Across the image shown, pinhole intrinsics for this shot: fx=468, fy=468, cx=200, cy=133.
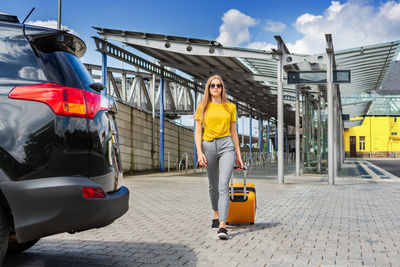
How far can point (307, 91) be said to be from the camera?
19.0m

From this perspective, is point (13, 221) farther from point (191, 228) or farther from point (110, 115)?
point (191, 228)

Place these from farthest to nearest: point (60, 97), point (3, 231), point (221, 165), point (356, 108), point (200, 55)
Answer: point (356, 108)
point (200, 55)
point (221, 165)
point (60, 97)
point (3, 231)

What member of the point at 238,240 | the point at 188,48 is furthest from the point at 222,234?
the point at 188,48

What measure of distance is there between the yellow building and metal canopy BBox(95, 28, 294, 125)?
41224 mm

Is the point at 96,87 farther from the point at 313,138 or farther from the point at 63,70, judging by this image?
the point at 313,138

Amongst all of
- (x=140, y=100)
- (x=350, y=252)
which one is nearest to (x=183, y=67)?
(x=140, y=100)

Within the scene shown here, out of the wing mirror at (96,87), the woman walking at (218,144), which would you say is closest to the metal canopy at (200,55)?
the woman walking at (218,144)

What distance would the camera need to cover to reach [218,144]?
5.00 meters

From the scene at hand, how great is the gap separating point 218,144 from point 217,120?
0.26m

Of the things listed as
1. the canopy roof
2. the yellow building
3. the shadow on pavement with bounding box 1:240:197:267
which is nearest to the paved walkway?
the shadow on pavement with bounding box 1:240:197:267

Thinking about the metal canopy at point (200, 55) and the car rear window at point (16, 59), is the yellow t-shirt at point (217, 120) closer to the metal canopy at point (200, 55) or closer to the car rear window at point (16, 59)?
the car rear window at point (16, 59)

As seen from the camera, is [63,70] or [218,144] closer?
[63,70]

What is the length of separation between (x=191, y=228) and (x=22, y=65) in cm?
324

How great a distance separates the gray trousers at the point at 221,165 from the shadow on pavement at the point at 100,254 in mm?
690
